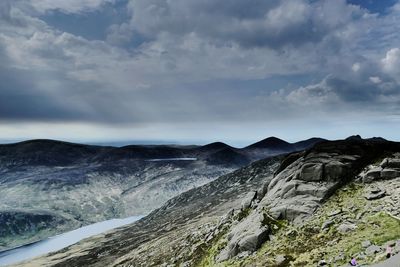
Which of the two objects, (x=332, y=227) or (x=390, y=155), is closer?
(x=332, y=227)

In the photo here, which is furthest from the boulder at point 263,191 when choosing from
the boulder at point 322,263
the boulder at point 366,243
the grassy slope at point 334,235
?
the boulder at point 366,243

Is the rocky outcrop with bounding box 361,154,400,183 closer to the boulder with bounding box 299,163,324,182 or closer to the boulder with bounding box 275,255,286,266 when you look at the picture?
the boulder with bounding box 299,163,324,182

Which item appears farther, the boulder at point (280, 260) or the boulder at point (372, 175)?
the boulder at point (372, 175)

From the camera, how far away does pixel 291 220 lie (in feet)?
165

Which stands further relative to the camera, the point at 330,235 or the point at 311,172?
the point at 311,172

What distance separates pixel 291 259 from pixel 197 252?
27082 mm

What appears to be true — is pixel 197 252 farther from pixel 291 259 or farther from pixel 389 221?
pixel 389 221

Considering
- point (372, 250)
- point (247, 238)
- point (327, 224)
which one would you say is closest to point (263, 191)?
point (247, 238)

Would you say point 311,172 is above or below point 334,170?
below

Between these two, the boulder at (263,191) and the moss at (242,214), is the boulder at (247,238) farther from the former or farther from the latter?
the boulder at (263,191)

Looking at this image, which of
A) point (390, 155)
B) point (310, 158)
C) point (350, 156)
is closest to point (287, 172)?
point (310, 158)

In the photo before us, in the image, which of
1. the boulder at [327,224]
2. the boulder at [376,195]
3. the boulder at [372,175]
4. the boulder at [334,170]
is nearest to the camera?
the boulder at [327,224]

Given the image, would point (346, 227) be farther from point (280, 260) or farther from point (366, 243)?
point (280, 260)

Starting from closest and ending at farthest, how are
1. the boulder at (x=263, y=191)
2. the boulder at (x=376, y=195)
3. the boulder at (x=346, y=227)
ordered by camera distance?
the boulder at (x=346, y=227)
the boulder at (x=376, y=195)
the boulder at (x=263, y=191)
